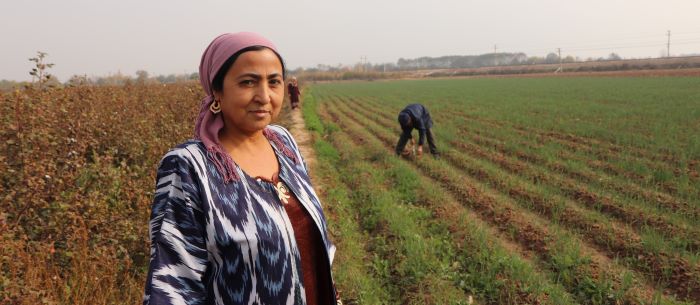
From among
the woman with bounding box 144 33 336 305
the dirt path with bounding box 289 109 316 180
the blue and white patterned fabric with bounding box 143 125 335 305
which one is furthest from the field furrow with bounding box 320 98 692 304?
the blue and white patterned fabric with bounding box 143 125 335 305

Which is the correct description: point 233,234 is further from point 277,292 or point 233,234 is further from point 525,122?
point 525,122

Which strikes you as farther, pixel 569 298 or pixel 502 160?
pixel 502 160

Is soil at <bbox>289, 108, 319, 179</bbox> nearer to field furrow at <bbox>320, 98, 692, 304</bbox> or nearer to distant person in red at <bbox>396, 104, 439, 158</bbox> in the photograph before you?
distant person in red at <bbox>396, 104, 439, 158</bbox>

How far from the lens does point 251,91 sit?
1.46 metres

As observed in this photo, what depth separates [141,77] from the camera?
1116cm

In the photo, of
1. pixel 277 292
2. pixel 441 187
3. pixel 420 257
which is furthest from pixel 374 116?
pixel 277 292

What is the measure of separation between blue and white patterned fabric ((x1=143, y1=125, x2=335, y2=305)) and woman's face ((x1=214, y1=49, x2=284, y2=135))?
0.16m

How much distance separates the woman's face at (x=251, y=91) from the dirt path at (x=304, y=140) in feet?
21.0

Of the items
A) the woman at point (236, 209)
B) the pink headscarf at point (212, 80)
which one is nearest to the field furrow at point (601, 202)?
the woman at point (236, 209)

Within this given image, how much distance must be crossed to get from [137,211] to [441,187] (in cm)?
485

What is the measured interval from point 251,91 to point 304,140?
10287 mm

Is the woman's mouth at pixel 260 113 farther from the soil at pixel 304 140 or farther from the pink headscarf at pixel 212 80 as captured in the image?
the soil at pixel 304 140

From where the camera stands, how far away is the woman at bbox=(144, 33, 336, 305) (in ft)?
4.17

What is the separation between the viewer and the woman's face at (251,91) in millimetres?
1434
